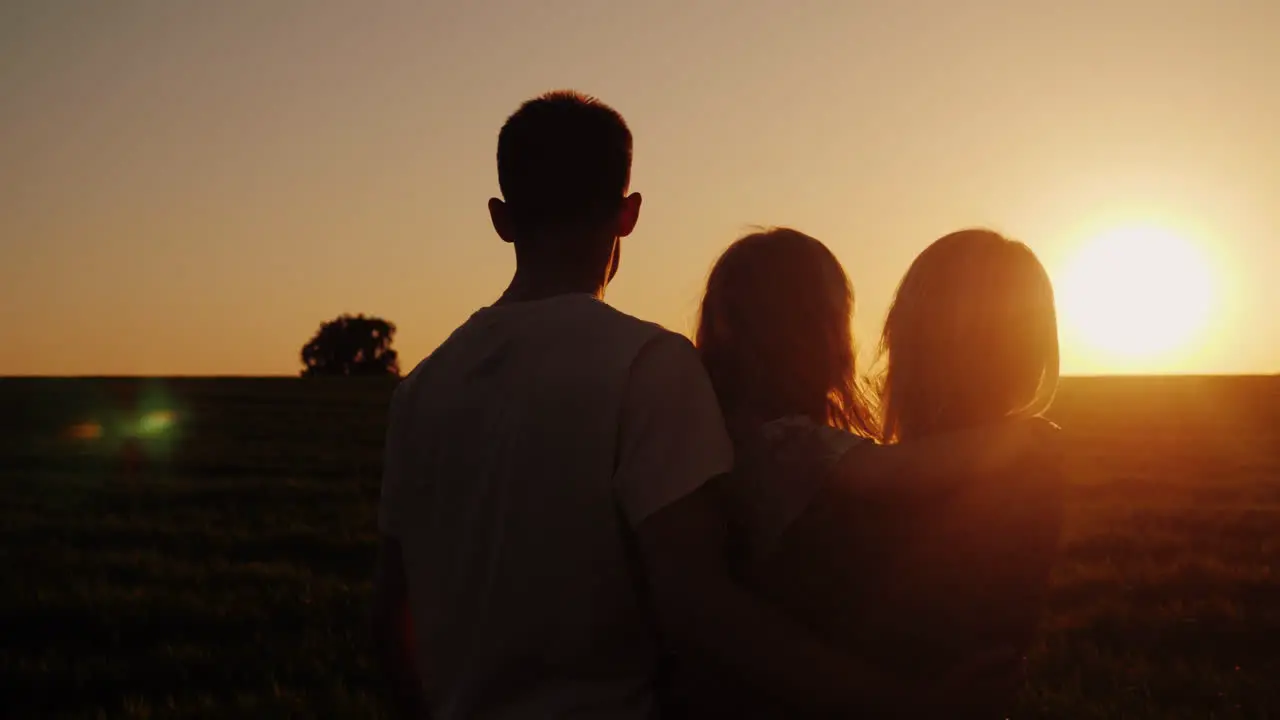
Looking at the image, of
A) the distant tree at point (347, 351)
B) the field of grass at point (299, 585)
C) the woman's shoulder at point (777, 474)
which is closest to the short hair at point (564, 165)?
the woman's shoulder at point (777, 474)

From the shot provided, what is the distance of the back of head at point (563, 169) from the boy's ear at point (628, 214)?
0.02 meters

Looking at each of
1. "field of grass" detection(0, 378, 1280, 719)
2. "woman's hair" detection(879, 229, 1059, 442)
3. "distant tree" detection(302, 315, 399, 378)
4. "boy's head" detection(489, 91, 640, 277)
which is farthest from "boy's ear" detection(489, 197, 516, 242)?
"distant tree" detection(302, 315, 399, 378)

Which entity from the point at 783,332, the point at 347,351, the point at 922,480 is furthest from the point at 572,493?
the point at 347,351

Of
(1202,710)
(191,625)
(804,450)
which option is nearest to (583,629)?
(804,450)

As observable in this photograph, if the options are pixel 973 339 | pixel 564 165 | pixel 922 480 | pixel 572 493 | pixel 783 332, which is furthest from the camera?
pixel 783 332

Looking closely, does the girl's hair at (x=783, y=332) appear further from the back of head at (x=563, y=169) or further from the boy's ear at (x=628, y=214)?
the back of head at (x=563, y=169)

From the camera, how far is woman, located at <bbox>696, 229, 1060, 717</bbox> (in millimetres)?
2781

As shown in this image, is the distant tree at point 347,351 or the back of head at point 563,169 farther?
the distant tree at point 347,351

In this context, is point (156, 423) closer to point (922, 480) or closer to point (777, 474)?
point (777, 474)

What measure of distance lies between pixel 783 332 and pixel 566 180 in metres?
1.25

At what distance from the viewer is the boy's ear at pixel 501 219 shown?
2320 millimetres

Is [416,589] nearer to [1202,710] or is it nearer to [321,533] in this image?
[1202,710]

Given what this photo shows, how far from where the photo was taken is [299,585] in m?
11.9

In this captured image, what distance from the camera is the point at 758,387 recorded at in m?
3.28
